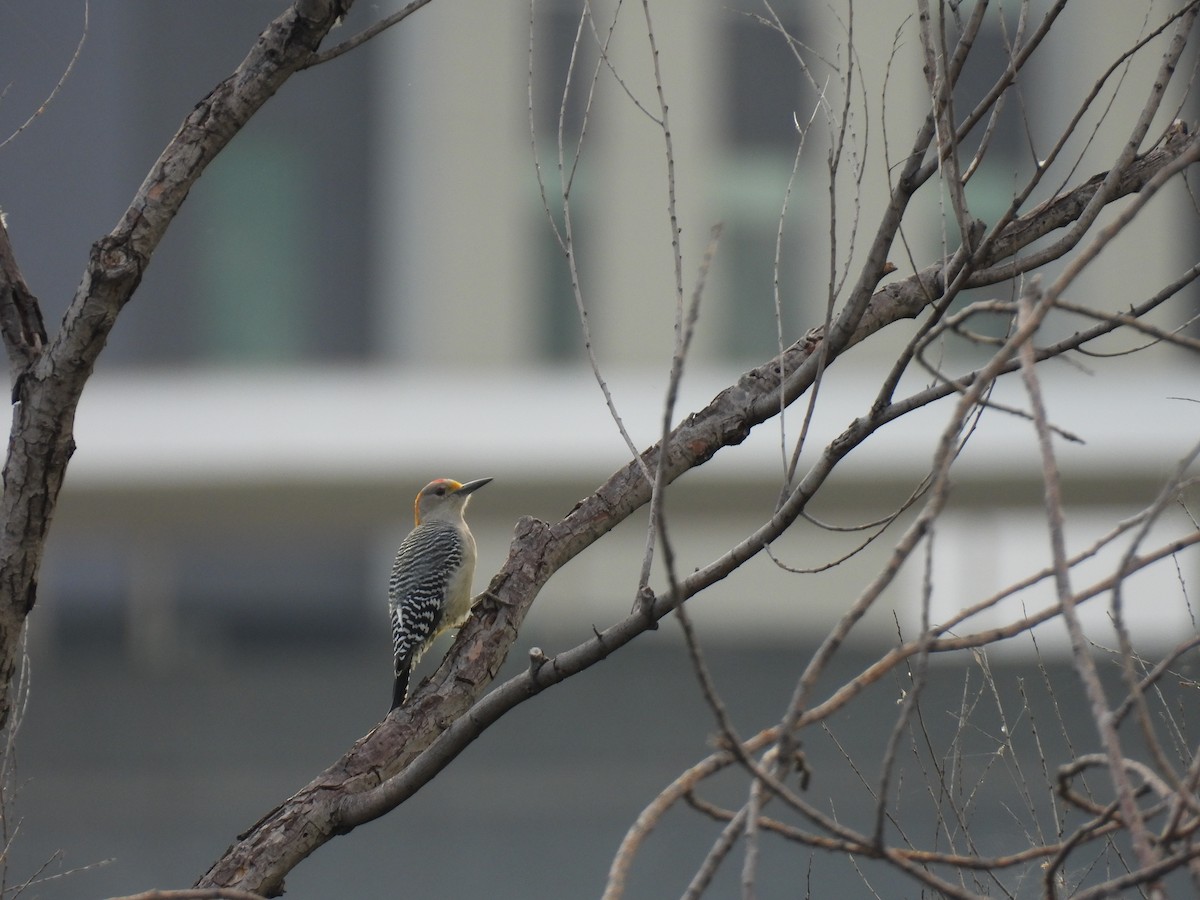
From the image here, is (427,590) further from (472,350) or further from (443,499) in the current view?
(472,350)

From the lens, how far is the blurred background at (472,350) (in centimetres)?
1448

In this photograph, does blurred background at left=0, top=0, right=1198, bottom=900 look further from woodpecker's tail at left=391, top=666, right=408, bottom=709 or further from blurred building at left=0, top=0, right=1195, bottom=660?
woodpecker's tail at left=391, top=666, right=408, bottom=709

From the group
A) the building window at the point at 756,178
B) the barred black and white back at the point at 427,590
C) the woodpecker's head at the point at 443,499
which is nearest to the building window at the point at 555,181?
the building window at the point at 756,178

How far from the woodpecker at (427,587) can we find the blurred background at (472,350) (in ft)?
25.1

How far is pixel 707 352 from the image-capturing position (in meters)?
15.7

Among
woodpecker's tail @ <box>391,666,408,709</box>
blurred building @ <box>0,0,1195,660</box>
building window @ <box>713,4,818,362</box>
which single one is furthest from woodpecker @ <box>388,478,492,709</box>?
building window @ <box>713,4,818,362</box>

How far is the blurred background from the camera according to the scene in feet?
47.5

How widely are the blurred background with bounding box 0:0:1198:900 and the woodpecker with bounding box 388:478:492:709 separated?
7.65m

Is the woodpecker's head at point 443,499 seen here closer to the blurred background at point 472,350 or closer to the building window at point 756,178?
the blurred background at point 472,350

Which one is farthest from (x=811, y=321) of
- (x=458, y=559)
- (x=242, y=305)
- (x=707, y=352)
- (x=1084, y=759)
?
(x=1084, y=759)

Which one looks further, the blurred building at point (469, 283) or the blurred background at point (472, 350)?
the blurred building at point (469, 283)

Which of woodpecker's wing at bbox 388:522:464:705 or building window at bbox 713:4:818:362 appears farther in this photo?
building window at bbox 713:4:818:362

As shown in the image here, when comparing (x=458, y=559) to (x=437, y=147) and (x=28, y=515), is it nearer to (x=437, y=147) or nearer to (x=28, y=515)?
(x=28, y=515)

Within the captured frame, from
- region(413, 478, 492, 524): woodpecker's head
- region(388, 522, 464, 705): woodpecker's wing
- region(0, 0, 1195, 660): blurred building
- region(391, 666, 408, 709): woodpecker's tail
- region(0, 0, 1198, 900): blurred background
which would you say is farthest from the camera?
region(0, 0, 1195, 660): blurred building
